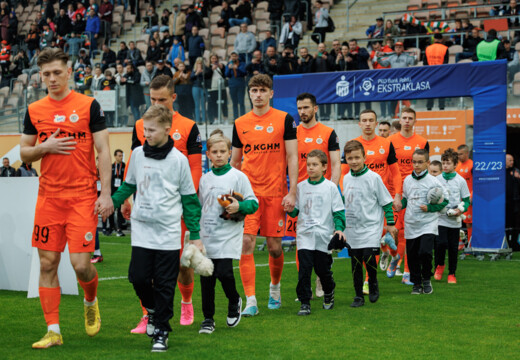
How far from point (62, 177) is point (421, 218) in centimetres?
509

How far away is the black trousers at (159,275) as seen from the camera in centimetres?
591

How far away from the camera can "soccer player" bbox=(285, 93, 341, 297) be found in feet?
28.9

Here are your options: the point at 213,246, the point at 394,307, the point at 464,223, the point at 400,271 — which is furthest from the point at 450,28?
the point at 213,246

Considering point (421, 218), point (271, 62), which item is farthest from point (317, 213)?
point (271, 62)

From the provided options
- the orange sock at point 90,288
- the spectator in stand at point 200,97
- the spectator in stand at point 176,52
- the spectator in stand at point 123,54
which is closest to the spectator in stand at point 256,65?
the spectator in stand at point 200,97

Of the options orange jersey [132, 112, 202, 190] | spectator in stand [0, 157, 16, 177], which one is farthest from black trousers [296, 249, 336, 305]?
spectator in stand [0, 157, 16, 177]

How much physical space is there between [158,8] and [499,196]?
21.0 meters

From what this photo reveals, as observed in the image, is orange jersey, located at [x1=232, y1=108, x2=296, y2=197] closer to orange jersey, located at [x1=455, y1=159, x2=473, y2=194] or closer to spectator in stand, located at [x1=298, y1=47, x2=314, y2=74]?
orange jersey, located at [x1=455, y1=159, x2=473, y2=194]

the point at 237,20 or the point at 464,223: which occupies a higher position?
the point at 237,20

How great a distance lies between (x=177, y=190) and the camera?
6.12 metres

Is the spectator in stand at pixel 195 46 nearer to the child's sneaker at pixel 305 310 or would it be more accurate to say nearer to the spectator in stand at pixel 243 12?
the spectator in stand at pixel 243 12

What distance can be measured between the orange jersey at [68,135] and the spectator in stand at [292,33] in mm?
17756

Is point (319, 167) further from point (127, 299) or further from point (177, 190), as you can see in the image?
point (127, 299)

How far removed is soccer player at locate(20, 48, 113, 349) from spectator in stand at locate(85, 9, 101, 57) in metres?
25.0
